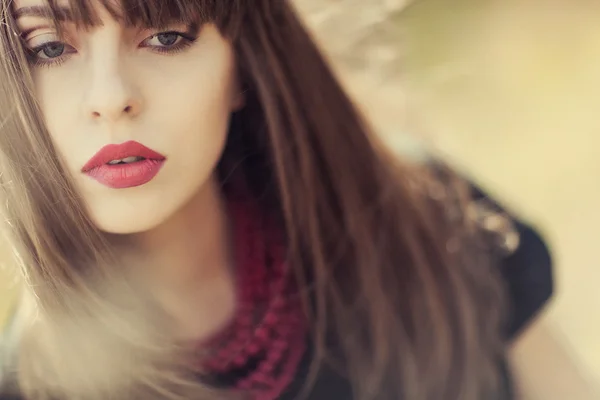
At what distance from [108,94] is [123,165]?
4 centimetres

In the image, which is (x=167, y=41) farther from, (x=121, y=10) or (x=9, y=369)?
(x=9, y=369)

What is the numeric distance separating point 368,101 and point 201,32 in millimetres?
174

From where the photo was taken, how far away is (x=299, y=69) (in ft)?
1.34

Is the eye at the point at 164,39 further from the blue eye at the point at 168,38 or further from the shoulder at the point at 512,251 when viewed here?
the shoulder at the point at 512,251

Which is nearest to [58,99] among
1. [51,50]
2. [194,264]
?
[51,50]

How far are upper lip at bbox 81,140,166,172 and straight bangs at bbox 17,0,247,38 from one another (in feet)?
0.21

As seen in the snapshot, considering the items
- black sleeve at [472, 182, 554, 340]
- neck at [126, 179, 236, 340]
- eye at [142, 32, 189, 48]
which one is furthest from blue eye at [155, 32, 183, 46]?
black sleeve at [472, 182, 554, 340]

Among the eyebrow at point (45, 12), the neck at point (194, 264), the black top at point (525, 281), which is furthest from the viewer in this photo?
the black top at point (525, 281)

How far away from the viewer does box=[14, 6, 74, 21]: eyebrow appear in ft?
1.01

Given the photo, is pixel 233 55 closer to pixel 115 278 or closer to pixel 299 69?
pixel 299 69

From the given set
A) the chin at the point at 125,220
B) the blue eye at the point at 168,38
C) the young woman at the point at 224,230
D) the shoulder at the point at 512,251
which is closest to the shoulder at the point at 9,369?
the young woman at the point at 224,230

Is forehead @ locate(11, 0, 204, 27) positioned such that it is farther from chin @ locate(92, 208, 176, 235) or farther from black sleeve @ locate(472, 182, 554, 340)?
black sleeve @ locate(472, 182, 554, 340)

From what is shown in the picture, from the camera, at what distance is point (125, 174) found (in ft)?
1.12

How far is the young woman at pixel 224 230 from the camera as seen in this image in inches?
12.9
